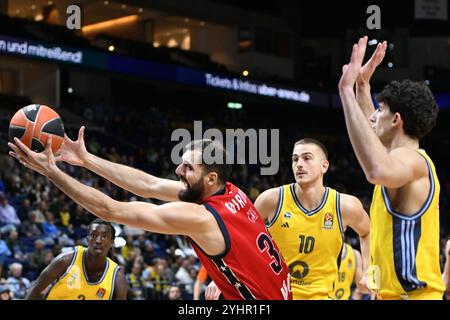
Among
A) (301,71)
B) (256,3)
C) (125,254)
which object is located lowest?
(125,254)

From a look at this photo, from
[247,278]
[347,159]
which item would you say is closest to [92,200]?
[247,278]

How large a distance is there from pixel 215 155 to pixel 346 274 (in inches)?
219

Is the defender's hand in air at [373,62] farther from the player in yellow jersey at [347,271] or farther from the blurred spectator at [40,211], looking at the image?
the blurred spectator at [40,211]

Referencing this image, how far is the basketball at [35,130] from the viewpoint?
16.0 feet

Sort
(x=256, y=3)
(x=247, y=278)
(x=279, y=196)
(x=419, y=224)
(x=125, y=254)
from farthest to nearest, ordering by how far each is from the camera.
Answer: (x=256, y=3) < (x=125, y=254) < (x=279, y=196) < (x=247, y=278) < (x=419, y=224)

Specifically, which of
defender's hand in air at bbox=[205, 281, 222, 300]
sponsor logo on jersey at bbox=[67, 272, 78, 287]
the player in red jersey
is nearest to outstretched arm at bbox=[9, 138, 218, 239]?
the player in red jersey

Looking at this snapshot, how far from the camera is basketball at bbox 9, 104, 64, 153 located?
487 centimetres

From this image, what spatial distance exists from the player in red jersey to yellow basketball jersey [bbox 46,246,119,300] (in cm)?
275

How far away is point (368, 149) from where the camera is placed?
3643mm

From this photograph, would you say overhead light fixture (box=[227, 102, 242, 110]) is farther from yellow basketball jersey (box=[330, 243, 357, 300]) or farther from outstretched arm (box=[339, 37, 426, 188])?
outstretched arm (box=[339, 37, 426, 188])

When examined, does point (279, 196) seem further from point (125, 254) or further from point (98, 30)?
point (98, 30)

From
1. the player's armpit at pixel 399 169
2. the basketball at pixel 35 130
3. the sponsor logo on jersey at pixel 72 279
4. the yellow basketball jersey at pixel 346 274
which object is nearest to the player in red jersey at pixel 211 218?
the basketball at pixel 35 130
